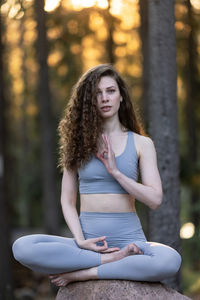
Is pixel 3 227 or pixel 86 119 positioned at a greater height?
pixel 86 119

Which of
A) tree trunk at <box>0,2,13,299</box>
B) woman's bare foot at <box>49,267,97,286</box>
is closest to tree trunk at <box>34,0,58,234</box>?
tree trunk at <box>0,2,13,299</box>

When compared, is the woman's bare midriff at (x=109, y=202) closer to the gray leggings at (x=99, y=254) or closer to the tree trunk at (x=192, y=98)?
the gray leggings at (x=99, y=254)

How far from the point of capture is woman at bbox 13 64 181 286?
4.16m

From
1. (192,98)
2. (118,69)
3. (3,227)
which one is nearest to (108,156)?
(3,227)

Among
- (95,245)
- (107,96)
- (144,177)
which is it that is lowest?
(95,245)

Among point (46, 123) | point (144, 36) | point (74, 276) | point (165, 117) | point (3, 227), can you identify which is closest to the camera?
point (74, 276)

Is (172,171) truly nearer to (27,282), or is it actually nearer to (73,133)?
(73,133)

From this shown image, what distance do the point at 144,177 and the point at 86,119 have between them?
28.8 inches

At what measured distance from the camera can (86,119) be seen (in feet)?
15.0

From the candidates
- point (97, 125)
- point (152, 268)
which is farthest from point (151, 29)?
point (152, 268)

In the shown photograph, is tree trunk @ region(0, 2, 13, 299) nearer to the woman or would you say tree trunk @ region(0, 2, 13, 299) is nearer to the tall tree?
the tall tree

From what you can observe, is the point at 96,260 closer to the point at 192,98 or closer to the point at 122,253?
the point at 122,253

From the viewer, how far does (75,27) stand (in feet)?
50.6

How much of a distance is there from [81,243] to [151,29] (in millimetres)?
3044
